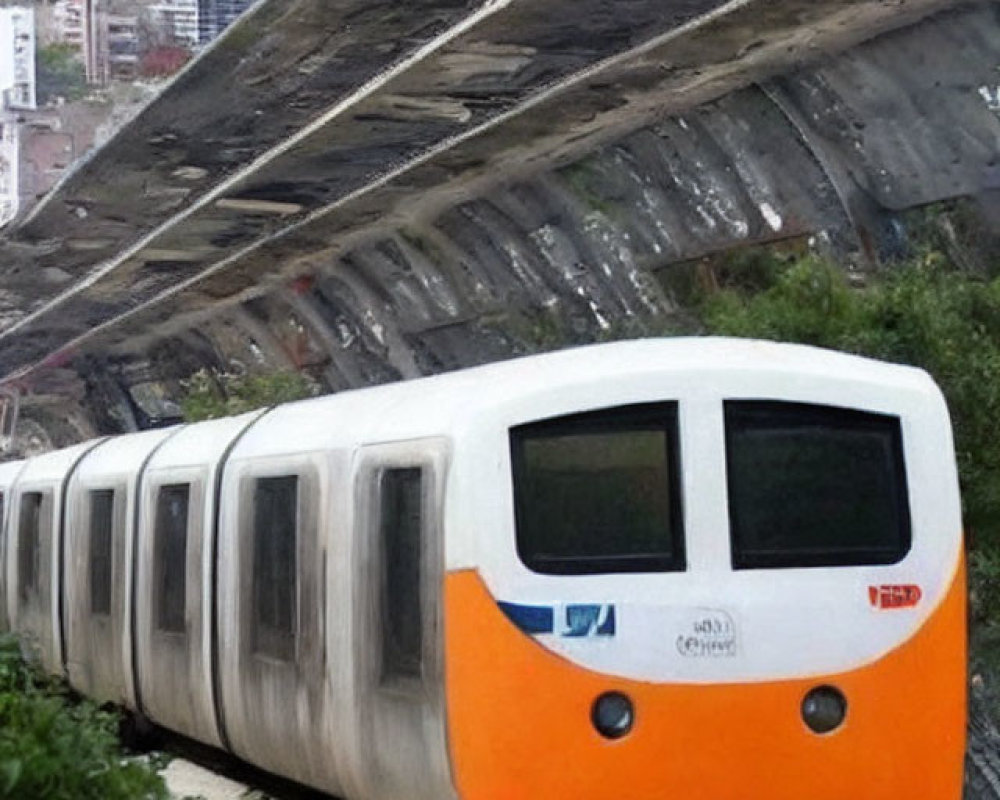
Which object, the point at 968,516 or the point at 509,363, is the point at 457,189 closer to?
the point at 968,516

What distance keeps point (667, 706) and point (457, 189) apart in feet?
50.4

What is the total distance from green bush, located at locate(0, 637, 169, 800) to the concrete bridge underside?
8.86 metres

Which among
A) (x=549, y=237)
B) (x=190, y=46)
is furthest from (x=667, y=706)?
(x=190, y=46)

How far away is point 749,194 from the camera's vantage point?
19.8 metres

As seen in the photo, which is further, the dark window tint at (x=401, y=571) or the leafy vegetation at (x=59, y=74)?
the leafy vegetation at (x=59, y=74)

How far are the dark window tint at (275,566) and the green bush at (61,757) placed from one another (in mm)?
2961

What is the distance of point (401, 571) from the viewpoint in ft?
31.3

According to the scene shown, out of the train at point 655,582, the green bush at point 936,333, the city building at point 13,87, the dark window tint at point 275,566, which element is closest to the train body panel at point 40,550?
the dark window tint at point 275,566

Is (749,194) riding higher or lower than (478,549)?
higher

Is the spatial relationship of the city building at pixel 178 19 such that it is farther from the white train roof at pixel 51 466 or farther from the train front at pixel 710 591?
the train front at pixel 710 591

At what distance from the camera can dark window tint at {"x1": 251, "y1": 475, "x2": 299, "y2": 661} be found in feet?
36.7

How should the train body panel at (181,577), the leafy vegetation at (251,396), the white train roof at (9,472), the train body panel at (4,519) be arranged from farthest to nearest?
the leafy vegetation at (251,396)
the white train roof at (9,472)
the train body panel at (4,519)
the train body panel at (181,577)

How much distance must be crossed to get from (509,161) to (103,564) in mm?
7573

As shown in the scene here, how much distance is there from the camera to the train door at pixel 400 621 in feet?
29.9
